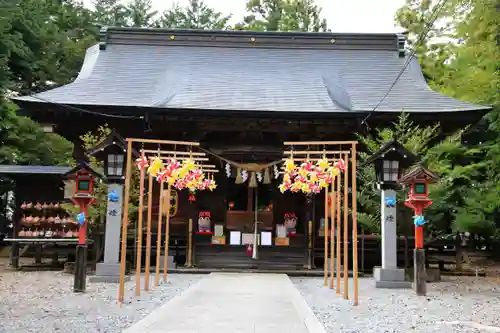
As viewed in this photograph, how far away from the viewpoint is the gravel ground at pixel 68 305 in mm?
6477

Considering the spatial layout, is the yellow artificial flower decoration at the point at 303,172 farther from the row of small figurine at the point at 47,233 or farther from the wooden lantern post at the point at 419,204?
the row of small figurine at the point at 47,233

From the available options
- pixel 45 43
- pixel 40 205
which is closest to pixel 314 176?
pixel 40 205

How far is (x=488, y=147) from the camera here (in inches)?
600

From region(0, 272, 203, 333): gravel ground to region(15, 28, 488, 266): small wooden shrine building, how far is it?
15.0 ft

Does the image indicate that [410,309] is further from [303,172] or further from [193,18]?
[193,18]

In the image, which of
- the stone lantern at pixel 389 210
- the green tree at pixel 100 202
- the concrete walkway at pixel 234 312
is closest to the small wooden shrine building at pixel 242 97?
the green tree at pixel 100 202

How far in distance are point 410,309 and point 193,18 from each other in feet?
119

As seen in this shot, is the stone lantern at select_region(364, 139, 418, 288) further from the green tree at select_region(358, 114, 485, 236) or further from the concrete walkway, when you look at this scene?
the concrete walkway

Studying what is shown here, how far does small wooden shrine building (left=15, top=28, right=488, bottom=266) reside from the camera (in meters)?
14.3

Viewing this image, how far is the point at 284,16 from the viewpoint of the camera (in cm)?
3428

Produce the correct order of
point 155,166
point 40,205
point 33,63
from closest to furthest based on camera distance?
point 155,166, point 40,205, point 33,63

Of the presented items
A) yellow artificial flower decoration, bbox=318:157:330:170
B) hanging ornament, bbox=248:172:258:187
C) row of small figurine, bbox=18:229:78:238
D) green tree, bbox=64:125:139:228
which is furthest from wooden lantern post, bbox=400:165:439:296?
row of small figurine, bbox=18:229:78:238

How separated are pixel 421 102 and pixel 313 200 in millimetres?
4392

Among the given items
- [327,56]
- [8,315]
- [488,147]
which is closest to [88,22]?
[327,56]
